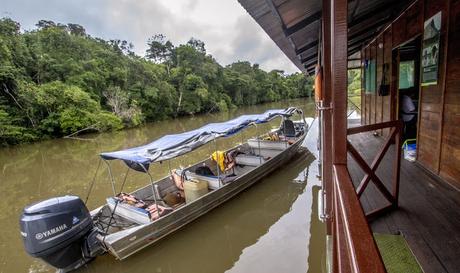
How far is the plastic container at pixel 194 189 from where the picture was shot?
17.3 feet

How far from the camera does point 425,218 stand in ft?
8.58

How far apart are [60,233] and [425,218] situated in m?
4.43

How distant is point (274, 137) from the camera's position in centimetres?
944

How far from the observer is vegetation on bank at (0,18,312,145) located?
Result: 16109 millimetres

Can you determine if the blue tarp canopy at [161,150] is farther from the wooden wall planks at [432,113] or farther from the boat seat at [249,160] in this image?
the wooden wall planks at [432,113]

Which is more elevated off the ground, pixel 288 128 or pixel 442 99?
pixel 442 99

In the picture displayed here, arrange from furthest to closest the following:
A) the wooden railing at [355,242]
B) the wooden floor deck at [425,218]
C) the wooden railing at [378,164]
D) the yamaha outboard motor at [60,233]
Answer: the yamaha outboard motor at [60,233] → the wooden railing at [378,164] → the wooden floor deck at [425,218] → the wooden railing at [355,242]

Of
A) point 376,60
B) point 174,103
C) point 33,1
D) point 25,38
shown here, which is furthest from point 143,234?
point 33,1

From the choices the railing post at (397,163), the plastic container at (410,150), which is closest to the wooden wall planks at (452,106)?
the railing post at (397,163)

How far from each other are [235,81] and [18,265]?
→ 109ft

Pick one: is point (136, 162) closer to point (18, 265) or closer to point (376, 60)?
point (18, 265)

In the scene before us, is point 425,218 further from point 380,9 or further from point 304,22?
point 380,9

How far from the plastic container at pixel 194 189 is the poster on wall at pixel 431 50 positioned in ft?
13.4

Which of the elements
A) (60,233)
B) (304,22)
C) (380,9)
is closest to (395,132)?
(304,22)
